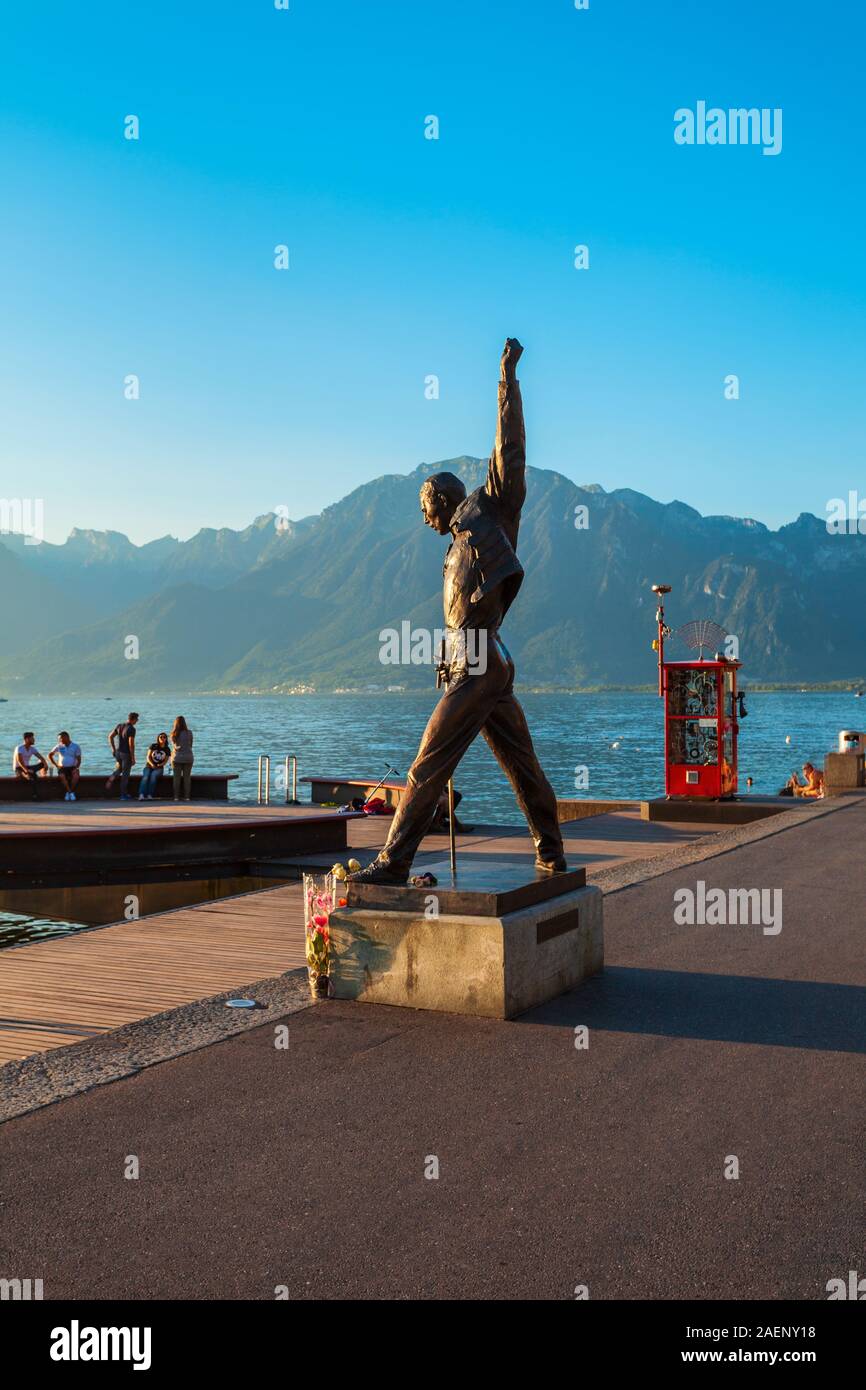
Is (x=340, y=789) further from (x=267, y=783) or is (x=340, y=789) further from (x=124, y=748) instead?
(x=124, y=748)

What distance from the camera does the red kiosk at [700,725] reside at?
2348cm

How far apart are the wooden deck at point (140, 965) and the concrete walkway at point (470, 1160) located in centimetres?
142

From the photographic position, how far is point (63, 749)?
87.7ft

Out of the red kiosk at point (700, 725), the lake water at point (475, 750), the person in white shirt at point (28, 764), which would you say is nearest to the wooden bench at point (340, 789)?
the lake water at point (475, 750)

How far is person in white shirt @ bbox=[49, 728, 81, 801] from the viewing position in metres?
26.6

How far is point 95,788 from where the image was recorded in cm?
2838

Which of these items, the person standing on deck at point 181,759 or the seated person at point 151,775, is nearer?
the person standing on deck at point 181,759

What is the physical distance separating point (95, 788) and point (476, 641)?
22.7 m

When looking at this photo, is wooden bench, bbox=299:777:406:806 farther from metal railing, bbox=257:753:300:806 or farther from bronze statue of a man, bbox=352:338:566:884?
bronze statue of a man, bbox=352:338:566:884

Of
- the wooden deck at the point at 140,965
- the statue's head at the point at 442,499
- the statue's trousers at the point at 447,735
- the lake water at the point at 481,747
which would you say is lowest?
the lake water at the point at 481,747

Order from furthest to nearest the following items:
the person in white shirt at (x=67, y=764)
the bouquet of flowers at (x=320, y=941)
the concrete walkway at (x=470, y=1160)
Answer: the person in white shirt at (x=67, y=764)
the bouquet of flowers at (x=320, y=941)
the concrete walkway at (x=470, y=1160)

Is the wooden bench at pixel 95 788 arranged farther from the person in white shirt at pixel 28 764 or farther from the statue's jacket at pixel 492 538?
the statue's jacket at pixel 492 538

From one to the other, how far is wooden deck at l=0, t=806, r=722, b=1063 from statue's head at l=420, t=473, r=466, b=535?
2.36m
